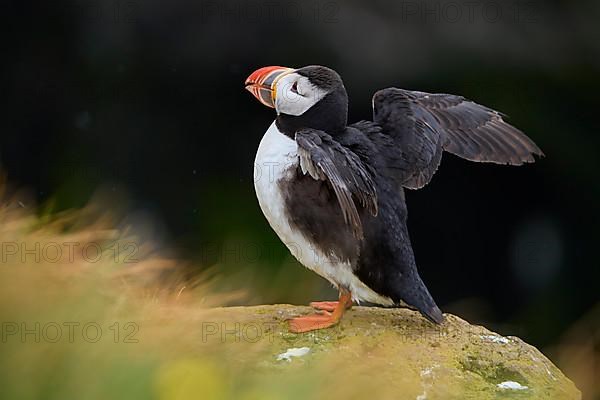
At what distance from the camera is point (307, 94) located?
399cm

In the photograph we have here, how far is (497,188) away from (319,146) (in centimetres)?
419

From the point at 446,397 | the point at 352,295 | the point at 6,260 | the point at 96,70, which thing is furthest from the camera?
the point at 96,70

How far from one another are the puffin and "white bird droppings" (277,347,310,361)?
18 centimetres

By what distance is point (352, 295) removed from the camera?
4117 mm

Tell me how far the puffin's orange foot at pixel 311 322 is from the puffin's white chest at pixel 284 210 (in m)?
0.17

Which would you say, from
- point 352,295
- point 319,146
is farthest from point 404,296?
point 319,146

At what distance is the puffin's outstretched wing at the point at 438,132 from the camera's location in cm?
425

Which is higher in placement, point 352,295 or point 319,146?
point 319,146

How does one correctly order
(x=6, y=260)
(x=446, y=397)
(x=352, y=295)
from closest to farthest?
1. (x=6, y=260)
2. (x=446, y=397)
3. (x=352, y=295)

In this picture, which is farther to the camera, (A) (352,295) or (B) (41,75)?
(B) (41,75)

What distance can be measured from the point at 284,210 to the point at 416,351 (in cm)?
69

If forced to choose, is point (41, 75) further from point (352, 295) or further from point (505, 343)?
point (505, 343)

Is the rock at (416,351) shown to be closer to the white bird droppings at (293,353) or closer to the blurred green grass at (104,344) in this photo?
the white bird droppings at (293,353)
